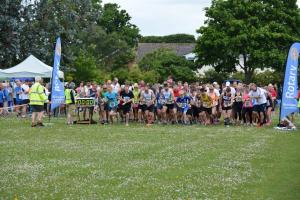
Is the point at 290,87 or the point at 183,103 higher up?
the point at 290,87

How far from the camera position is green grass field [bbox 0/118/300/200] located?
10242mm

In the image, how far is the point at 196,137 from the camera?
19672 mm

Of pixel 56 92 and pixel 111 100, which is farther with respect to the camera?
pixel 111 100

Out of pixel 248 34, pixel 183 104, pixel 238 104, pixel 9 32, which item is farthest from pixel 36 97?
A: pixel 248 34

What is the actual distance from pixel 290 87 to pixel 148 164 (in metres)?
9.72

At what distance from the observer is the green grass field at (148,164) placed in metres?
10.2

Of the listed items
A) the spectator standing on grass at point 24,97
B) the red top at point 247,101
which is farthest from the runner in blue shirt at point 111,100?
the spectator standing on grass at point 24,97

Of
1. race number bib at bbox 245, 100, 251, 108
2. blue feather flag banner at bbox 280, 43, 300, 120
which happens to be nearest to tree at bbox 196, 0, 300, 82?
race number bib at bbox 245, 100, 251, 108

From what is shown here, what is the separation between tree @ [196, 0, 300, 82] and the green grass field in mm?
35242

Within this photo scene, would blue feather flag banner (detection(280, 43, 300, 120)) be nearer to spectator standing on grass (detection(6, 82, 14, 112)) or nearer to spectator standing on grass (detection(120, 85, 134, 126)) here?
spectator standing on grass (detection(120, 85, 134, 126))

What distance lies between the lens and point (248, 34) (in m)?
56.1

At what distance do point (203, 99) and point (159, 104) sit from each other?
76.9 inches

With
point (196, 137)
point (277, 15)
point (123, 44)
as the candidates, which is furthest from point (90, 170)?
point (123, 44)

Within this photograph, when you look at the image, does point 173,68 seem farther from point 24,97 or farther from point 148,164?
point 148,164
